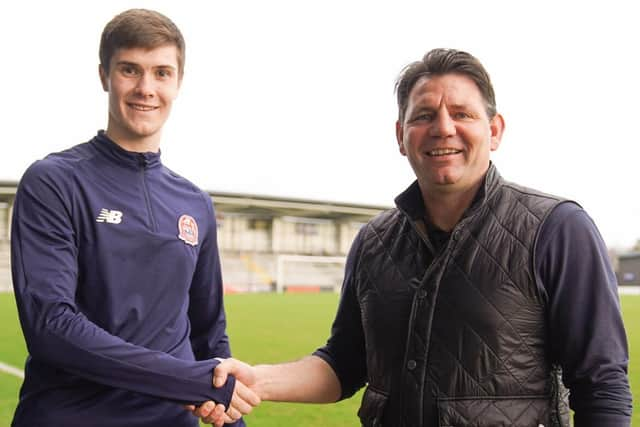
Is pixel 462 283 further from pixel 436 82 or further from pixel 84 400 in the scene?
pixel 84 400

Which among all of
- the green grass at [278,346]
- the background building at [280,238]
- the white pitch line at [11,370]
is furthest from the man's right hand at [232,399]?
the background building at [280,238]

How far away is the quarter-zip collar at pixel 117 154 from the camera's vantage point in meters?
2.24

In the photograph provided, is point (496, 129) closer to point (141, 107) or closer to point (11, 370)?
point (141, 107)

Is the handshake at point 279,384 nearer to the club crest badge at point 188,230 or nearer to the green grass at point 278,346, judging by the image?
the club crest badge at point 188,230

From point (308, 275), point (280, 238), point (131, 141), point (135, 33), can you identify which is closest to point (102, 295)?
point (131, 141)

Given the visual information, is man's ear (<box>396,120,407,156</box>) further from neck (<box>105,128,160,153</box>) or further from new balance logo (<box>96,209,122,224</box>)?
new balance logo (<box>96,209,122,224</box>)

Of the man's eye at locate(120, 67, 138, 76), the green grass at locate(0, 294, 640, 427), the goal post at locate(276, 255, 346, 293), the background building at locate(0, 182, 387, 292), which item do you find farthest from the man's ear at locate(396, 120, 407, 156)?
the goal post at locate(276, 255, 346, 293)

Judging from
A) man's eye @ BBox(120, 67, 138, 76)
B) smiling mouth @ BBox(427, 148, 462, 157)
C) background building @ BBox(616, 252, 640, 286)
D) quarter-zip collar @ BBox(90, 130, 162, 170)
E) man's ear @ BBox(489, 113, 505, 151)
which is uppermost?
man's eye @ BBox(120, 67, 138, 76)

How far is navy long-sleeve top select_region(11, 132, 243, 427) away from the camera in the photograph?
1962 millimetres

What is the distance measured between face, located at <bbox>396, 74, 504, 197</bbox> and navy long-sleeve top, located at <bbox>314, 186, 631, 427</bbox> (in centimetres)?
30

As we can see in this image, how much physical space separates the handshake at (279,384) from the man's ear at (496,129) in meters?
0.92

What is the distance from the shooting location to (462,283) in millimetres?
1927

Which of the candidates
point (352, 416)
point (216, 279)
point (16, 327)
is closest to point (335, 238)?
point (16, 327)

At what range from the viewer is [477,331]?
1.89m
